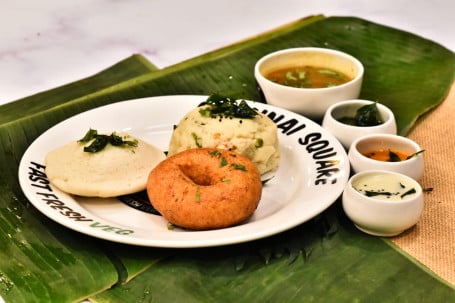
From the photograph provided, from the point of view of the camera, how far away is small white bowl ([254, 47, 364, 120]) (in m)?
4.34

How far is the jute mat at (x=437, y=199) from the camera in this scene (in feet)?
11.0

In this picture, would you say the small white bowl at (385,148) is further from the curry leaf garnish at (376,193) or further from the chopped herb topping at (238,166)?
the chopped herb topping at (238,166)

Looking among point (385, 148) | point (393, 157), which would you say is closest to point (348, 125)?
point (385, 148)

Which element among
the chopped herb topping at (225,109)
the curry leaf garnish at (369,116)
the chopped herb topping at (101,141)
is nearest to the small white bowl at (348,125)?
the curry leaf garnish at (369,116)

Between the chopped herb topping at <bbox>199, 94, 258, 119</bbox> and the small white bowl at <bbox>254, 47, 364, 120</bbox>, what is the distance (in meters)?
0.52

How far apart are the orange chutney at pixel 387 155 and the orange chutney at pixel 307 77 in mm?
818

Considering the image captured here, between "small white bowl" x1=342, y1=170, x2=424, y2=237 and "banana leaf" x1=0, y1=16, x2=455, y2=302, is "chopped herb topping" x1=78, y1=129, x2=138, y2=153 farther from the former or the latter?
"small white bowl" x1=342, y1=170, x2=424, y2=237

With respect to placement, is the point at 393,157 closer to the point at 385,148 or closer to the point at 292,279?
the point at 385,148

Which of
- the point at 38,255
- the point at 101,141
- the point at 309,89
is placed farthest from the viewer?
the point at 309,89

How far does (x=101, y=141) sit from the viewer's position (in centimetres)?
367

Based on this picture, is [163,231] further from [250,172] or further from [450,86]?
[450,86]

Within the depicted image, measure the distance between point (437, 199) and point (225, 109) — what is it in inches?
46.5

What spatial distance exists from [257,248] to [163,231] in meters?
0.43

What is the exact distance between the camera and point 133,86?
4.75m
